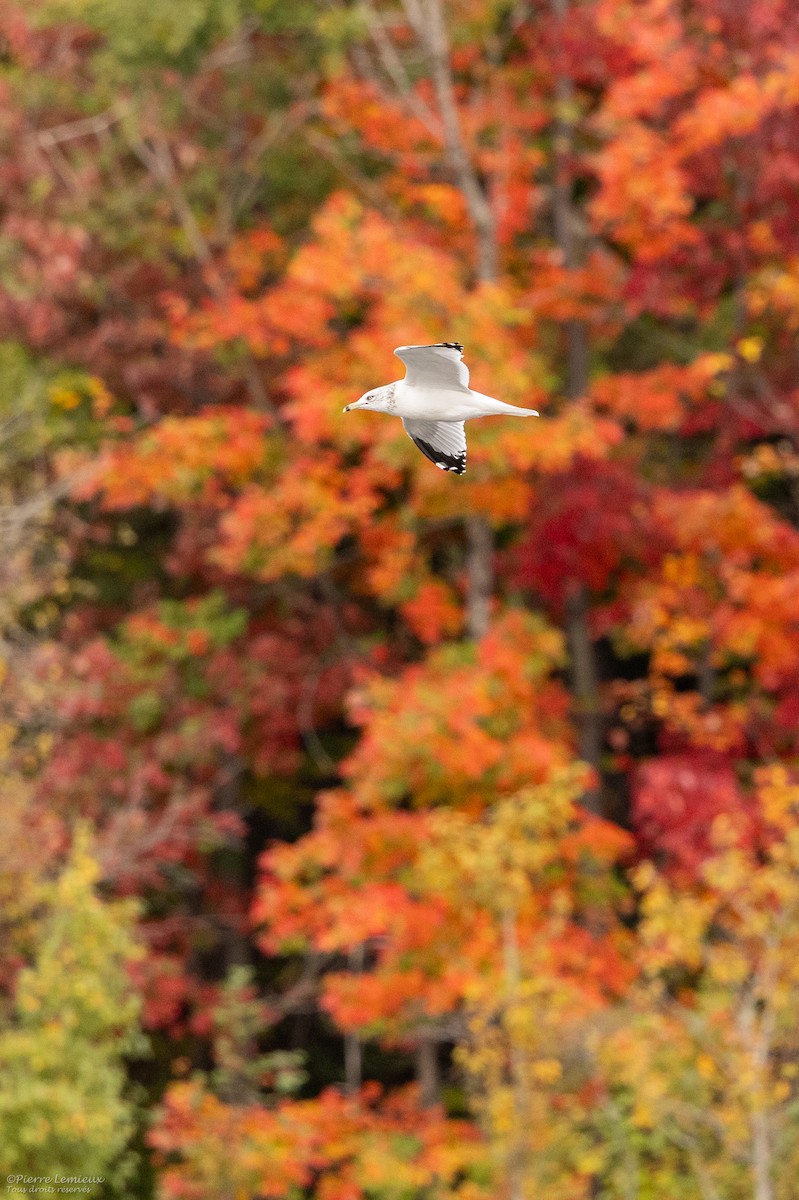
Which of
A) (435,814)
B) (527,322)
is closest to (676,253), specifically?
(527,322)

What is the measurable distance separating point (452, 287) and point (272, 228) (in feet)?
9.37

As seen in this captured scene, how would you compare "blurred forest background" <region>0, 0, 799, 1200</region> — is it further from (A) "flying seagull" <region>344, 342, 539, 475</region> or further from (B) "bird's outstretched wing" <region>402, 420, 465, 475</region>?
(A) "flying seagull" <region>344, 342, 539, 475</region>

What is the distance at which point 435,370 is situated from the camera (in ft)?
13.9

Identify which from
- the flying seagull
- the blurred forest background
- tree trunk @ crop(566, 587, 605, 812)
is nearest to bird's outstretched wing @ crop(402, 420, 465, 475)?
the flying seagull

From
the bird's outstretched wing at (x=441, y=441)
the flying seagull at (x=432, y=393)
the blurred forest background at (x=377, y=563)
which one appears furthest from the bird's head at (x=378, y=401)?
the blurred forest background at (x=377, y=563)

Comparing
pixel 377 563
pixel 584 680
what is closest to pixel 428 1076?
pixel 584 680

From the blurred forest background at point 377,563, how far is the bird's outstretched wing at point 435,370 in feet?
22.6

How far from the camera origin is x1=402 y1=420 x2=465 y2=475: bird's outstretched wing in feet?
15.1

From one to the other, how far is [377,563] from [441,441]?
10.7 meters

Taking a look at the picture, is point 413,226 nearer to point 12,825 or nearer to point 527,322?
point 527,322

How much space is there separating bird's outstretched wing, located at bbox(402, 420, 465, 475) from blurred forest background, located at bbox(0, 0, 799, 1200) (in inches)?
248

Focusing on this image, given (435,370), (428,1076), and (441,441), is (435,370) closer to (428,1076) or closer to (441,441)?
(441,441)

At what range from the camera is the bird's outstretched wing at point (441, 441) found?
4.59 meters

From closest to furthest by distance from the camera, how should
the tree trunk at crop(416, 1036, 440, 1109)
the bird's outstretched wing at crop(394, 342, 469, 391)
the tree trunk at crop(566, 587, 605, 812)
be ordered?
the bird's outstretched wing at crop(394, 342, 469, 391) < the tree trunk at crop(416, 1036, 440, 1109) < the tree trunk at crop(566, 587, 605, 812)
